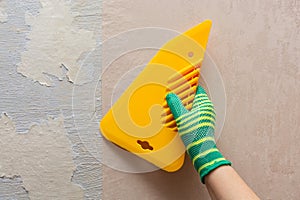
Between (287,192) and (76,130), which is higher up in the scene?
(76,130)

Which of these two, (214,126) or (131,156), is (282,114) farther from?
(131,156)

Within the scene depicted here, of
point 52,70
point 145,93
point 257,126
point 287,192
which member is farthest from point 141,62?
point 287,192

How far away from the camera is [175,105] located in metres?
0.84

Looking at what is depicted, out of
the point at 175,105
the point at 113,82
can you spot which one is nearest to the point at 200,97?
the point at 175,105

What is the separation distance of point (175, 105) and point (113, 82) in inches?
5.4

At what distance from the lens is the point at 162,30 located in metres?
0.89

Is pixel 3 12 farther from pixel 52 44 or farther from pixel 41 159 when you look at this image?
pixel 41 159

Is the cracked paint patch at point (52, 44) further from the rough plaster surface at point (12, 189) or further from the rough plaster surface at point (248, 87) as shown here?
the rough plaster surface at point (12, 189)

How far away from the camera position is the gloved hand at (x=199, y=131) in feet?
2.61

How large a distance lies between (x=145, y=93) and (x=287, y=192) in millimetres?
371

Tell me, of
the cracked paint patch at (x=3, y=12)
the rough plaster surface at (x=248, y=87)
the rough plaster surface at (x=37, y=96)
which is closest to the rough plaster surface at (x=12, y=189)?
the rough plaster surface at (x=37, y=96)

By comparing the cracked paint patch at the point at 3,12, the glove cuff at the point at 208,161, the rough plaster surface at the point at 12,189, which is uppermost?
the cracked paint patch at the point at 3,12

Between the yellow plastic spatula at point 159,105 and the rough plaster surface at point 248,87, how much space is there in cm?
4

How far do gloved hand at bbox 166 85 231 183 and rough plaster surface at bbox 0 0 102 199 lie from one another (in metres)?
0.17
